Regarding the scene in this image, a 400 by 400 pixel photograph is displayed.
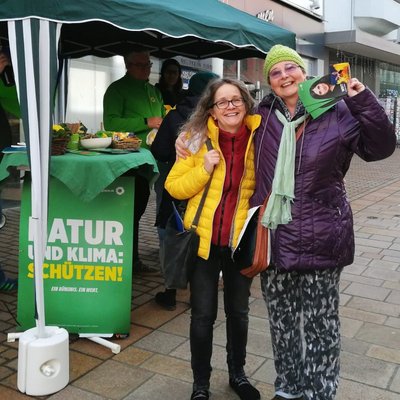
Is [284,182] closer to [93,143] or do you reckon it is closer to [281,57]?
[281,57]

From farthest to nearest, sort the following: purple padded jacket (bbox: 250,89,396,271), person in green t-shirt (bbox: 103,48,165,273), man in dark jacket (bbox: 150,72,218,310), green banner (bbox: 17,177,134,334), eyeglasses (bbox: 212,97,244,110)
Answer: person in green t-shirt (bbox: 103,48,165,273) < man in dark jacket (bbox: 150,72,218,310) < green banner (bbox: 17,177,134,334) < eyeglasses (bbox: 212,97,244,110) < purple padded jacket (bbox: 250,89,396,271)

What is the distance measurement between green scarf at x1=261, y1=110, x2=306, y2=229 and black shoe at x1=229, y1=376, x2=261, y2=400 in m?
1.01

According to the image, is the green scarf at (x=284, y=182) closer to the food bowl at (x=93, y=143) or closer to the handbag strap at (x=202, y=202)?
the handbag strap at (x=202, y=202)

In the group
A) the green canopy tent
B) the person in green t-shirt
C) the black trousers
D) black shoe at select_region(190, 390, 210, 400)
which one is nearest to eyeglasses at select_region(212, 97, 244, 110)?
the black trousers

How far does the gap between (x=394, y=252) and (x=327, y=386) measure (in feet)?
12.2

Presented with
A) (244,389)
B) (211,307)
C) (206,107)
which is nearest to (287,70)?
(206,107)

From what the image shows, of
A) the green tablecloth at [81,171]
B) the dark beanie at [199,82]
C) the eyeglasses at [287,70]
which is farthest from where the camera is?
the dark beanie at [199,82]

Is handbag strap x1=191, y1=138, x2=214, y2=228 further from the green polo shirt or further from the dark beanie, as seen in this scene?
the green polo shirt

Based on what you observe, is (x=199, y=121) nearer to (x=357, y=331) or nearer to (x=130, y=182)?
(x=130, y=182)

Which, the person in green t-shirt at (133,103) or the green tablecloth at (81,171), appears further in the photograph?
the person in green t-shirt at (133,103)

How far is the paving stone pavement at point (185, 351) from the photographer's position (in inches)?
114

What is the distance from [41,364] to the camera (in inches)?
109

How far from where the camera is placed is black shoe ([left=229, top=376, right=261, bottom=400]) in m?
2.77

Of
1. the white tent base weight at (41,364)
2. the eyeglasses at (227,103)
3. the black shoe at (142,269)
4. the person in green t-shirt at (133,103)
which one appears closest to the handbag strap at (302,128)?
the eyeglasses at (227,103)
